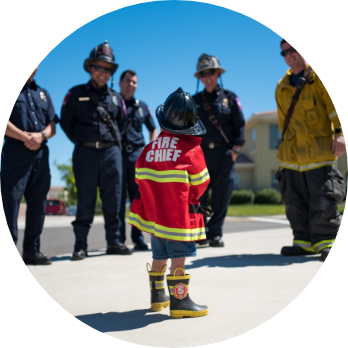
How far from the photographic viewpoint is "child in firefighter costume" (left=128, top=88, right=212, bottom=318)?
2553 millimetres

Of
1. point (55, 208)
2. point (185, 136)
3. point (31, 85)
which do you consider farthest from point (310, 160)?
point (55, 208)

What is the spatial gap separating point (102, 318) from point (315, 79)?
127 inches

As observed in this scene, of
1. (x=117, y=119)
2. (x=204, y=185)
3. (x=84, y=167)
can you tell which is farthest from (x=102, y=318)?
(x=117, y=119)

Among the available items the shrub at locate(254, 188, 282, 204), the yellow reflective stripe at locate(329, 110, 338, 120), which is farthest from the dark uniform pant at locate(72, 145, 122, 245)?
the shrub at locate(254, 188, 282, 204)

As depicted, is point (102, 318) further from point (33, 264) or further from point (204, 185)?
point (33, 264)

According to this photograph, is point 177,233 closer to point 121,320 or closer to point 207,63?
point 121,320

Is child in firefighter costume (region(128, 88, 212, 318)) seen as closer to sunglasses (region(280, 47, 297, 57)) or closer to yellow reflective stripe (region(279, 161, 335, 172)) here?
yellow reflective stripe (region(279, 161, 335, 172))

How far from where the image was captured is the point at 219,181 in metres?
5.39

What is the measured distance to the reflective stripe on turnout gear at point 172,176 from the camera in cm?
255

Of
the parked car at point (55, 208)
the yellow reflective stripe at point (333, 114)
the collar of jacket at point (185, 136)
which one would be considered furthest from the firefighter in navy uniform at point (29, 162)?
the parked car at point (55, 208)

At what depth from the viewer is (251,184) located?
28516mm

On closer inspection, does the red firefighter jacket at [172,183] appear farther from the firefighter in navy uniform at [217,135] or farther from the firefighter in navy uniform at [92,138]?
the firefighter in navy uniform at [217,135]

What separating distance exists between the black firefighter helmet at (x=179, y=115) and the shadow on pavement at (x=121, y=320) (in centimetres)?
124

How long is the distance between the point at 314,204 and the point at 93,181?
2.56 metres
